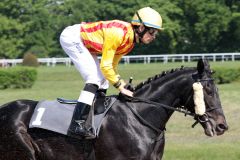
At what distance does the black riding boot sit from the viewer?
6.30 metres

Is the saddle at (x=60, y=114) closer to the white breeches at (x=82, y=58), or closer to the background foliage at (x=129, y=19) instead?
the white breeches at (x=82, y=58)

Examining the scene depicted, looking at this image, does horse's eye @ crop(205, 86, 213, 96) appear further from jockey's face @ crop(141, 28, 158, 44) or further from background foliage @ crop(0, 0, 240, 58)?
background foliage @ crop(0, 0, 240, 58)

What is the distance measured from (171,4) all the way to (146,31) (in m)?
60.9

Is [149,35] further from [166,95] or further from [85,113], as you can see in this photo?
[85,113]

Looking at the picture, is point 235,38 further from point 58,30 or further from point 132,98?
point 132,98

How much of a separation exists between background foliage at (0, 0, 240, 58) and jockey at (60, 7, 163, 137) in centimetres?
5636

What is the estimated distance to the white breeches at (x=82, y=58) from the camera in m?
6.43

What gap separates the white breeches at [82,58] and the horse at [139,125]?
0.33 metres

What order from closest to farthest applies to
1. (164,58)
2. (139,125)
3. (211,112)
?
(211,112) → (139,125) → (164,58)

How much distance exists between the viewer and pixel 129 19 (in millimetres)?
65375

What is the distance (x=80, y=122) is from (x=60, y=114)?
1.13 ft

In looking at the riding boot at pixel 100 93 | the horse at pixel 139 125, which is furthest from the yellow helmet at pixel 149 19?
the riding boot at pixel 100 93

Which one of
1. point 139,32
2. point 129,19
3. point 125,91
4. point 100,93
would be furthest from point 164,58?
point 125,91

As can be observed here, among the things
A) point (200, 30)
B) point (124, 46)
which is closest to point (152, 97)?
point (124, 46)
